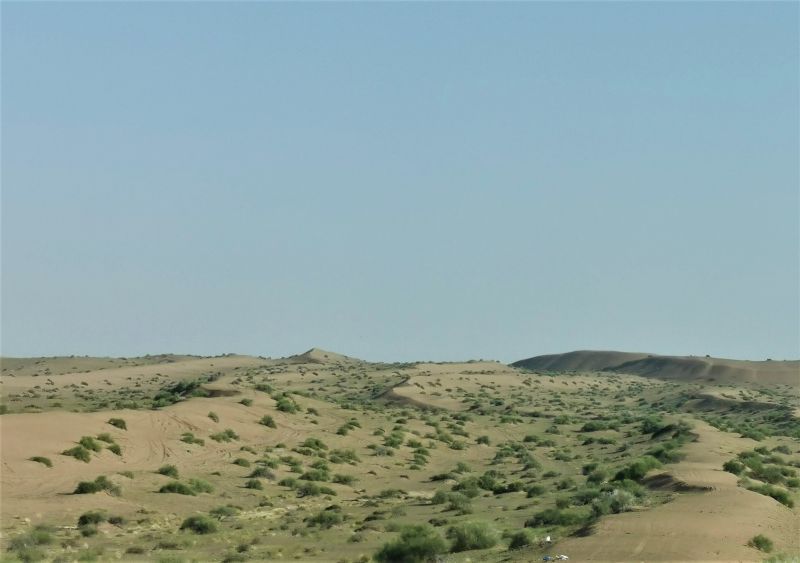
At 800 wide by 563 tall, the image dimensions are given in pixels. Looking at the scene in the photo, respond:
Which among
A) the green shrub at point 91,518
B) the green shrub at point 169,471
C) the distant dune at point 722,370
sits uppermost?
the distant dune at point 722,370

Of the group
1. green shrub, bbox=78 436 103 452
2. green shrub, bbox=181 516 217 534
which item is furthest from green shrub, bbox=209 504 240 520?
green shrub, bbox=78 436 103 452

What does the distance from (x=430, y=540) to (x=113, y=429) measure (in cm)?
2764

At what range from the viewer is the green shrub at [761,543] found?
23562 millimetres

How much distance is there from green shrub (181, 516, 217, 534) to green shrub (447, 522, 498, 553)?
8.08 meters

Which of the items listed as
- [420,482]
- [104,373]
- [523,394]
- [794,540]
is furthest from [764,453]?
[104,373]

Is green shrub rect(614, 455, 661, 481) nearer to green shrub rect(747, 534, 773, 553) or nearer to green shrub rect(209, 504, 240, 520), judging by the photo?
green shrub rect(747, 534, 773, 553)

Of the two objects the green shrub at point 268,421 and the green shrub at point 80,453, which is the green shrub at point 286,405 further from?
the green shrub at point 80,453

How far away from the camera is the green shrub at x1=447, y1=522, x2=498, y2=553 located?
86.8 ft

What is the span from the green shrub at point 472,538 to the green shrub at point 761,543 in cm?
622

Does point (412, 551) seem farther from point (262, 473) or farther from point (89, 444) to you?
point (89, 444)

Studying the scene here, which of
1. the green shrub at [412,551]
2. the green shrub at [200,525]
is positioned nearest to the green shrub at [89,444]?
the green shrub at [200,525]

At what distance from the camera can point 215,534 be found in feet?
101

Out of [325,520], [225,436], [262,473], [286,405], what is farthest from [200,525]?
[286,405]

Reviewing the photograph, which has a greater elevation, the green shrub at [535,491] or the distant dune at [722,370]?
the distant dune at [722,370]
